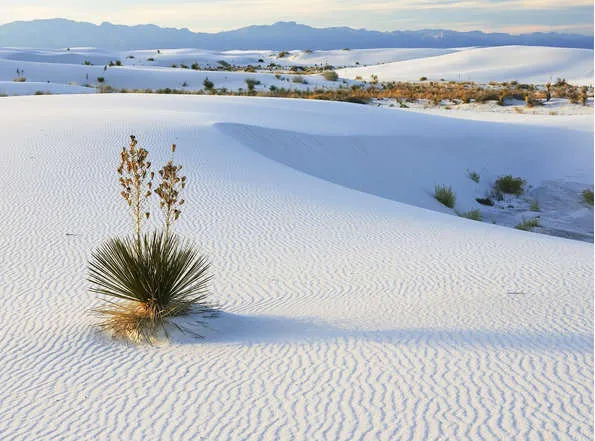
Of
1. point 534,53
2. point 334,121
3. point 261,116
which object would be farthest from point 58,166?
point 534,53

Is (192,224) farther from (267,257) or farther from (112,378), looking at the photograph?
(112,378)

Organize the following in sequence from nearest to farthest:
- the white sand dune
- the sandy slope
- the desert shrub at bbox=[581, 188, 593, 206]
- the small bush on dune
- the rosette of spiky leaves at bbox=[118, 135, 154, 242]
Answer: the sandy slope → the rosette of spiky leaves at bbox=[118, 135, 154, 242] → the small bush on dune → the desert shrub at bbox=[581, 188, 593, 206] → the white sand dune

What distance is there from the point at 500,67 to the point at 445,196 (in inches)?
2027

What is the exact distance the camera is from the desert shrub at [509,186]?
56.6 ft

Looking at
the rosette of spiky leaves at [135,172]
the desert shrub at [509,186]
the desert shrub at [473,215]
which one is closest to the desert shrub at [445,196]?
the desert shrub at [473,215]

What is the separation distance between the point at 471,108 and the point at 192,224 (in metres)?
26.4

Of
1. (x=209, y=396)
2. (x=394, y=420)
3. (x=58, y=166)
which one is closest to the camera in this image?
(x=394, y=420)

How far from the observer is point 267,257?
8.32m

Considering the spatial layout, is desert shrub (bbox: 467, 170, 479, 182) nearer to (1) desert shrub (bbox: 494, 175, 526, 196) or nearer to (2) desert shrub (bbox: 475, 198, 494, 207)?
(1) desert shrub (bbox: 494, 175, 526, 196)

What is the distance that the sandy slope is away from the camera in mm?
4500

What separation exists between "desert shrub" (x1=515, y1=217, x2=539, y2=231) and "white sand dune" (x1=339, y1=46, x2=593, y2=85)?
3874 centimetres

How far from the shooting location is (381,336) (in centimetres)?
582

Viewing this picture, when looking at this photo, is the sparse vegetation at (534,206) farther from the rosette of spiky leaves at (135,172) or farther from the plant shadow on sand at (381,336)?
the rosette of spiky leaves at (135,172)

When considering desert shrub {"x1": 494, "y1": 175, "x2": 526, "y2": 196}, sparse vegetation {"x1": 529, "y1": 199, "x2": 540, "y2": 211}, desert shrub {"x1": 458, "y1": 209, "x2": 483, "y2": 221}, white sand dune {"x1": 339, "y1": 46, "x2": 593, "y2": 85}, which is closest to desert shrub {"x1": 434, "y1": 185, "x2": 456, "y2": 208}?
desert shrub {"x1": 458, "y1": 209, "x2": 483, "y2": 221}
